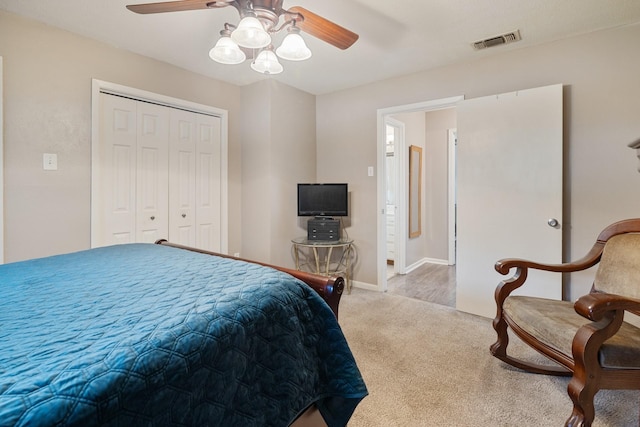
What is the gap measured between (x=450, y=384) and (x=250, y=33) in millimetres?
2182

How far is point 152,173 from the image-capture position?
118 inches

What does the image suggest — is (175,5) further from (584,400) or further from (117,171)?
(584,400)

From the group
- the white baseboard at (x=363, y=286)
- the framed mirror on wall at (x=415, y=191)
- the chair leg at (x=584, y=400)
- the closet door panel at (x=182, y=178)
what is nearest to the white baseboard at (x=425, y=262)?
the framed mirror on wall at (x=415, y=191)

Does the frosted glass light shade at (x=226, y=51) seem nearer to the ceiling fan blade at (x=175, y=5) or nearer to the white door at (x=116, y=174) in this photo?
the ceiling fan blade at (x=175, y=5)

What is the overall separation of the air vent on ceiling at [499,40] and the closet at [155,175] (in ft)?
8.63

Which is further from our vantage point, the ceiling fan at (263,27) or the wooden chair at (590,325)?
the ceiling fan at (263,27)

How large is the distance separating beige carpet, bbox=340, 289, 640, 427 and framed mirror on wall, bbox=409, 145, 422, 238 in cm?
215

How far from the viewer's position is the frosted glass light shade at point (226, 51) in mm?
1809

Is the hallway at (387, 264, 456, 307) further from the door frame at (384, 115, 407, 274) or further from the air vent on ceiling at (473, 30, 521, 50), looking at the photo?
the air vent on ceiling at (473, 30, 521, 50)

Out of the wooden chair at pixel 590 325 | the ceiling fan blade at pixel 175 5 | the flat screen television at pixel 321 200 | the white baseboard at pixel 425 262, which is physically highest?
the ceiling fan blade at pixel 175 5

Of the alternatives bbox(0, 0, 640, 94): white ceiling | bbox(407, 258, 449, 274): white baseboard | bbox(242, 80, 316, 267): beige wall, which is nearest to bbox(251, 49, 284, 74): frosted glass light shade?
bbox(0, 0, 640, 94): white ceiling

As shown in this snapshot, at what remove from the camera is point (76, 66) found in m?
2.50

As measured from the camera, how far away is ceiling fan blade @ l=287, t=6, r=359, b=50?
5.50 ft

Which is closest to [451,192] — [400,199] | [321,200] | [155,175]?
[400,199]
